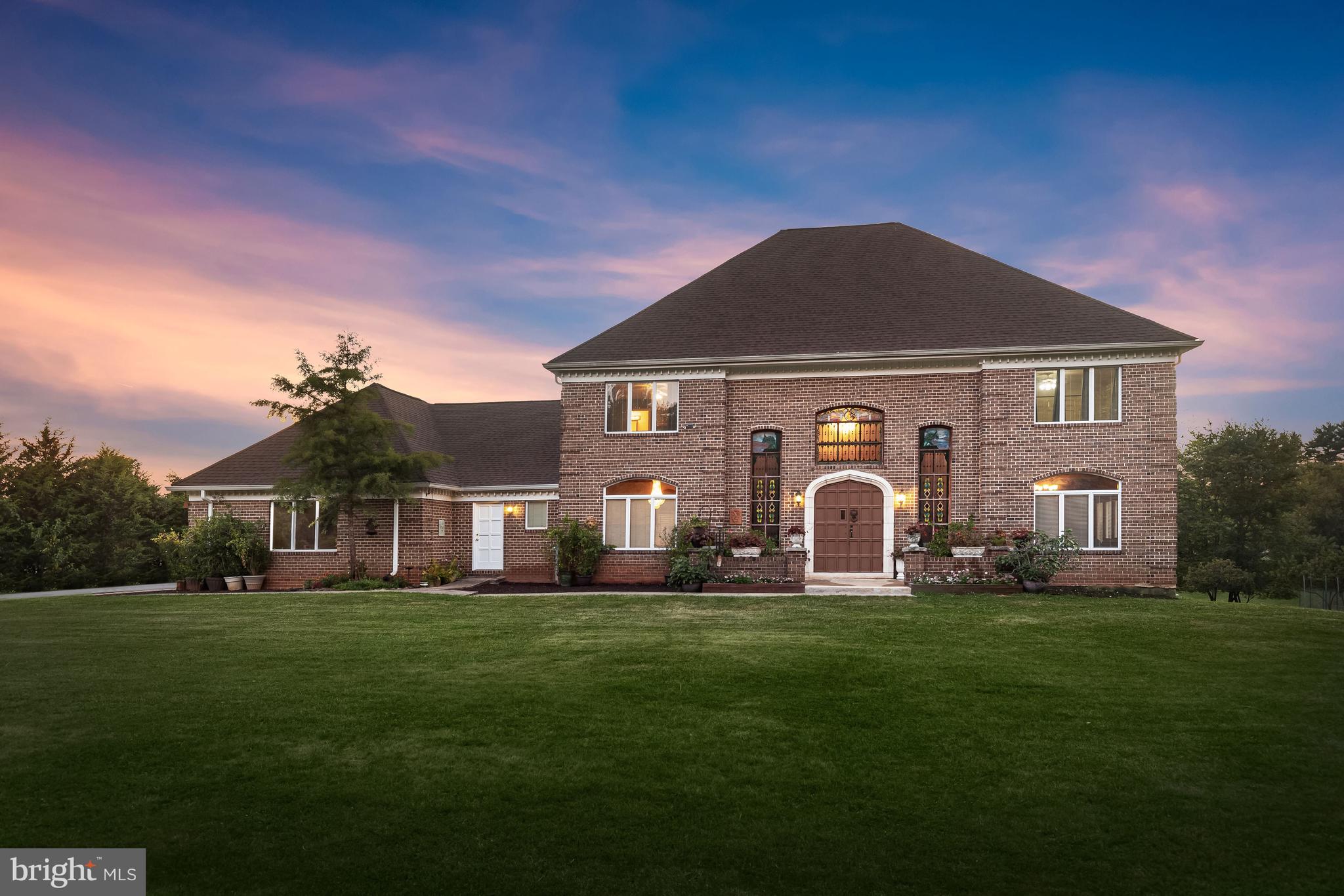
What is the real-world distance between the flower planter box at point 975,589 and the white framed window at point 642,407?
8116 mm

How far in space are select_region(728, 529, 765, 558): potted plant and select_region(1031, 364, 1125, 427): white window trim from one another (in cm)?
773

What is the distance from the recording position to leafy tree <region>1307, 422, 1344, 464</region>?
68.8 metres

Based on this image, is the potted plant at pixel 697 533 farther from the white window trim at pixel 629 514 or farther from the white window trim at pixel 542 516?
the white window trim at pixel 542 516

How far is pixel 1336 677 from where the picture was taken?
372 inches

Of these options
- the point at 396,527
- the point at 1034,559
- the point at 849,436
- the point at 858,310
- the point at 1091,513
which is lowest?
the point at 1034,559

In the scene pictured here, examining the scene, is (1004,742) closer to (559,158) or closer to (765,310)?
(765,310)

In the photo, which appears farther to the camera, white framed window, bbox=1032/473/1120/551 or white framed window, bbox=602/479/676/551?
white framed window, bbox=602/479/676/551

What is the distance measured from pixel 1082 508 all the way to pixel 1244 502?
130 feet

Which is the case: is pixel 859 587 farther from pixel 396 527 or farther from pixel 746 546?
pixel 396 527

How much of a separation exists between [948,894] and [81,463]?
38.6 m

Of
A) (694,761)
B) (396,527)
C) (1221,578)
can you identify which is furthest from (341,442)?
(1221,578)

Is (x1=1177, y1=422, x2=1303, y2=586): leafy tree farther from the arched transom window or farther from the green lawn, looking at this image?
the green lawn

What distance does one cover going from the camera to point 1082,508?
19438 millimetres

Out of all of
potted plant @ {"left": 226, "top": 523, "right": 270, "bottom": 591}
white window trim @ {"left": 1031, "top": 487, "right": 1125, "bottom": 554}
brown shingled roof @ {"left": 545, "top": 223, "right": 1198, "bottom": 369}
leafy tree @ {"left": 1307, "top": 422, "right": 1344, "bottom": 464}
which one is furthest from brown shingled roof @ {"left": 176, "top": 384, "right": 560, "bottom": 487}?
leafy tree @ {"left": 1307, "top": 422, "right": 1344, "bottom": 464}
